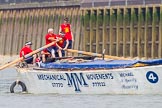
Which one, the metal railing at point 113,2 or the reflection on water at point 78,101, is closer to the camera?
the reflection on water at point 78,101

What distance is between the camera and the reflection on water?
95.9ft

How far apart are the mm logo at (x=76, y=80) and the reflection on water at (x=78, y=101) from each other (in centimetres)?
43

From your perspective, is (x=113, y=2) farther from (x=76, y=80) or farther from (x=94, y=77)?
(x=94, y=77)

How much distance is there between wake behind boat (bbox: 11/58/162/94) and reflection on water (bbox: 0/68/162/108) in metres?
0.30

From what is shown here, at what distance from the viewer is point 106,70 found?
31781 mm

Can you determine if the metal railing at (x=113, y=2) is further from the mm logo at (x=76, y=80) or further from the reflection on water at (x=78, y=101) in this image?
the mm logo at (x=76, y=80)

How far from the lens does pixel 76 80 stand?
32.8 meters

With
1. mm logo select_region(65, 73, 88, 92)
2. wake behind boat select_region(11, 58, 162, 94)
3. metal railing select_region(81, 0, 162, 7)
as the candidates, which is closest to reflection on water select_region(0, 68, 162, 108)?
wake behind boat select_region(11, 58, 162, 94)

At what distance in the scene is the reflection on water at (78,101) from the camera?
29.2m

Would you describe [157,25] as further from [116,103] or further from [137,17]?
[116,103]

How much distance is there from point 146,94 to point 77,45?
3193cm

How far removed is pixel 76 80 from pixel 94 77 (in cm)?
80

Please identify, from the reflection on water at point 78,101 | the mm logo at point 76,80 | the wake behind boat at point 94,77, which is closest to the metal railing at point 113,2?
the wake behind boat at point 94,77

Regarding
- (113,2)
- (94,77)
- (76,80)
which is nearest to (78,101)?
(94,77)
